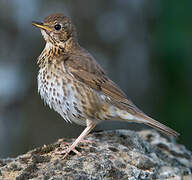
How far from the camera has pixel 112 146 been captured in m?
5.46

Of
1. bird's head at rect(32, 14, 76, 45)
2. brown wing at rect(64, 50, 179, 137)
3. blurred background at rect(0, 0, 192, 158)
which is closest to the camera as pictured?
brown wing at rect(64, 50, 179, 137)

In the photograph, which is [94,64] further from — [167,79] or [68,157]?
[167,79]

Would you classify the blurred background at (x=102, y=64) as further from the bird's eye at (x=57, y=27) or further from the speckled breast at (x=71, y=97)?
the speckled breast at (x=71, y=97)

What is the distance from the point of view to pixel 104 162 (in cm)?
496

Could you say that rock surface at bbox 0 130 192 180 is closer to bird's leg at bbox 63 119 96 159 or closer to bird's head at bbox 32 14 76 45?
bird's leg at bbox 63 119 96 159

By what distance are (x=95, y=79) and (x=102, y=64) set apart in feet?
12.1

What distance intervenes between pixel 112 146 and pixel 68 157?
25.8 inches

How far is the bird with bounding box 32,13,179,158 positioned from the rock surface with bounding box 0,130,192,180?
27cm

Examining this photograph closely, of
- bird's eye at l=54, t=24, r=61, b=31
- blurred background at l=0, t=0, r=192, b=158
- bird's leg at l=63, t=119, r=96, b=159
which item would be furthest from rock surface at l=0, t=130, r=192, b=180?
blurred background at l=0, t=0, r=192, b=158

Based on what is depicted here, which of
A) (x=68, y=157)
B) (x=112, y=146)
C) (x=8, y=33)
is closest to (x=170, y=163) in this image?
(x=112, y=146)

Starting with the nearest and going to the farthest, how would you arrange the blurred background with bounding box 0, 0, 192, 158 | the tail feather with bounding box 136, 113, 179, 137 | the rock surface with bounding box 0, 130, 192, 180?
1. the rock surface with bounding box 0, 130, 192, 180
2. the tail feather with bounding box 136, 113, 179, 137
3. the blurred background with bounding box 0, 0, 192, 158

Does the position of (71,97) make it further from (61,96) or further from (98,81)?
(98,81)

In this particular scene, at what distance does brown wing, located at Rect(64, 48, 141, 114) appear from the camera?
585cm

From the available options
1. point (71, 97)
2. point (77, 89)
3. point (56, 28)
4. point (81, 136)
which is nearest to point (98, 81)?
point (77, 89)
